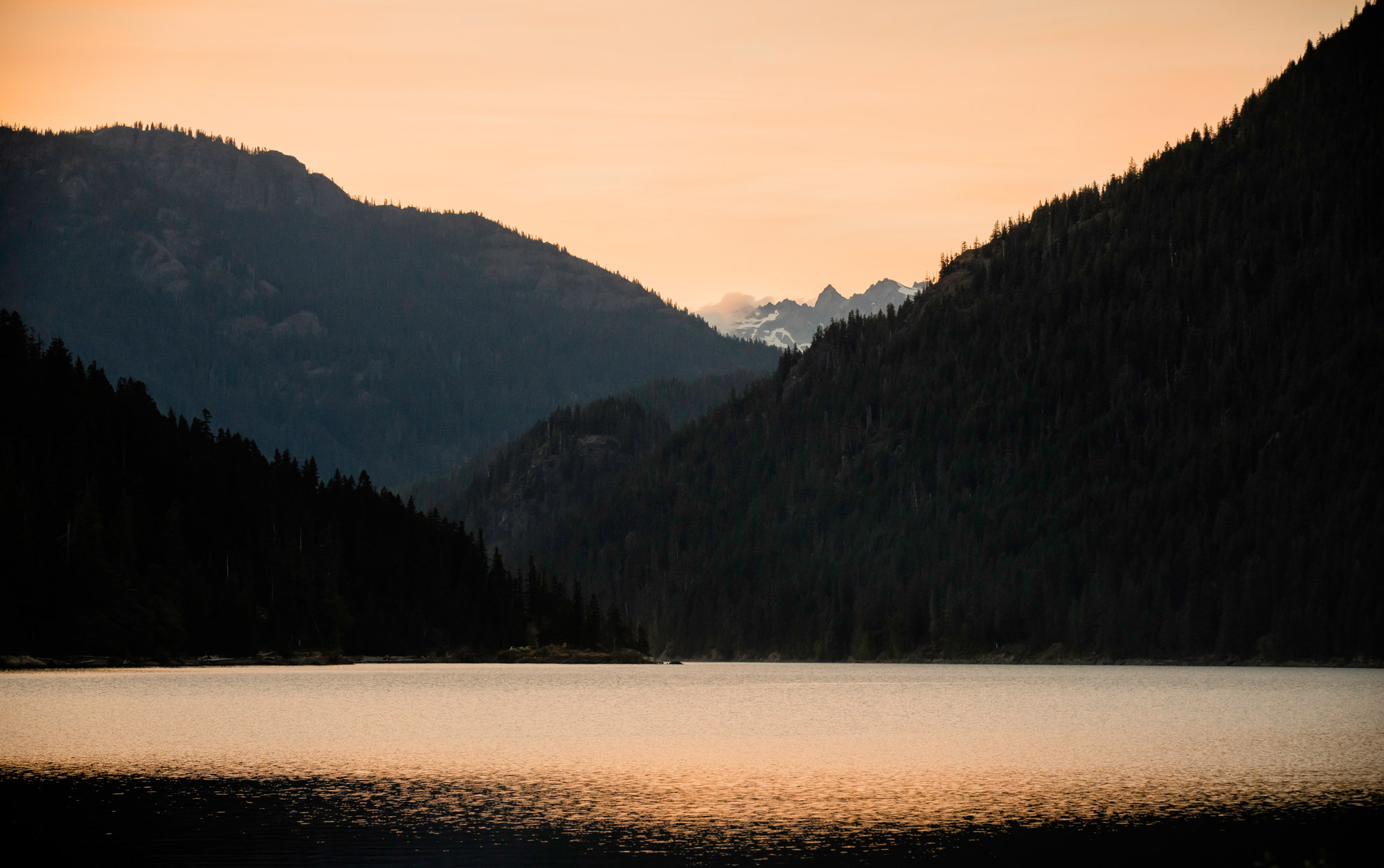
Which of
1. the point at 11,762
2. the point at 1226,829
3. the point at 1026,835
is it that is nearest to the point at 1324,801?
the point at 1226,829

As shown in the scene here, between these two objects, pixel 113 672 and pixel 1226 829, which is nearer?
pixel 1226 829

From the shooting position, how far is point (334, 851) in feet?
168

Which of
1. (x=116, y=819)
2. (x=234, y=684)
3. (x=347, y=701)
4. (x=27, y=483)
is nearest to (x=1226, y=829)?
(x=116, y=819)

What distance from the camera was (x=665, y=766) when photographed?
76.9 meters

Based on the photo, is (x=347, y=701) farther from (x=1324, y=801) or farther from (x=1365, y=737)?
(x=1324, y=801)

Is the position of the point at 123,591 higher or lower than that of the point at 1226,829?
higher

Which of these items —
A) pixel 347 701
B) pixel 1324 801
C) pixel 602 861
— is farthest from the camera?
pixel 347 701

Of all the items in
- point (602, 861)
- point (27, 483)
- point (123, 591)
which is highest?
point (27, 483)

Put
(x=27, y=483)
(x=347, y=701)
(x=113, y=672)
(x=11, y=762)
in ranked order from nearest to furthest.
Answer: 1. (x=11, y=762)
2. (x=347, y=701)
3. (x=113, y=672)
4. (x=27, y=483)

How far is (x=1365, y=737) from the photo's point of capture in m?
93.2

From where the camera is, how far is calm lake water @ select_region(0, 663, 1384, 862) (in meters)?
56.0

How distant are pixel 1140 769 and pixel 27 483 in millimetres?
154211

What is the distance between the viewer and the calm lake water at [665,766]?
184 ft

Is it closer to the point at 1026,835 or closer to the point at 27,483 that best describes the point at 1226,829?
the point at 1026,835
